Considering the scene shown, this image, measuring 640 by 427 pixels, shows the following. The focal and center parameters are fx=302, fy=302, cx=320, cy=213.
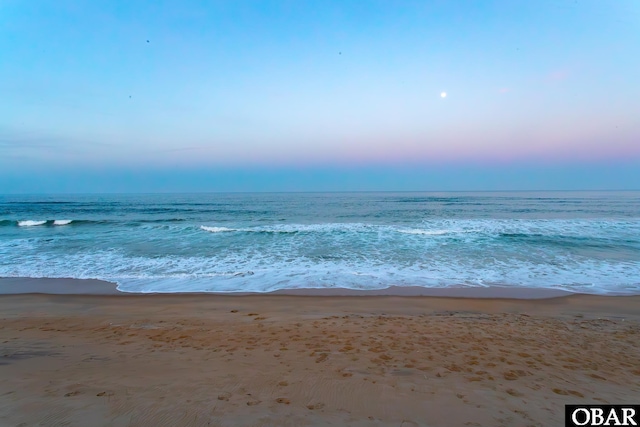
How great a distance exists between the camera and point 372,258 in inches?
517

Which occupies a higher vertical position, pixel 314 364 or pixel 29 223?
pixel 29 223

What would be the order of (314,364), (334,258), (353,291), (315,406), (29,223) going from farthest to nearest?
(29,223) → (334,258) → (353,291) → (314,364) → (315,406)

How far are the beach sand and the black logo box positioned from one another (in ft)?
0.34

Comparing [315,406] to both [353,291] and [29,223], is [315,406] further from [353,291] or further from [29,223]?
[29,223]

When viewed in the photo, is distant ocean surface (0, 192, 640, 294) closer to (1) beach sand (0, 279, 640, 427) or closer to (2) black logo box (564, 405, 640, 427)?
(1) beach sand (0, 279, 640, 427)

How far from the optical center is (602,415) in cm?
345

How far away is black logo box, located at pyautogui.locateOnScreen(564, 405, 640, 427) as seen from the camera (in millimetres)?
3328

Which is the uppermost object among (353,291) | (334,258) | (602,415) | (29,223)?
(29,223)

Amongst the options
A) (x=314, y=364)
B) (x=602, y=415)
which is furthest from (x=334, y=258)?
(x=602, y=415)

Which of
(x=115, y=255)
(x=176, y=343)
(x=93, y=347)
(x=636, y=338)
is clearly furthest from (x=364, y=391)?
(x=115, y=255)

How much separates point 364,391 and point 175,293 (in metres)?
7.06

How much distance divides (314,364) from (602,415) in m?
3.44

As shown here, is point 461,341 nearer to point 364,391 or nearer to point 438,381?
point 438,381

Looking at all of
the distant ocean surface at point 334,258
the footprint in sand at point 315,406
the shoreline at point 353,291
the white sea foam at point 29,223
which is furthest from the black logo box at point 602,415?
the white sea foam at point 29,223
